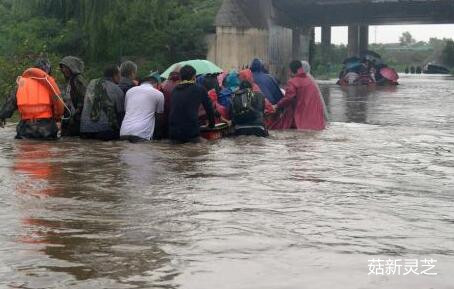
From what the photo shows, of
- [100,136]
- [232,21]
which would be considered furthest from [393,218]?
[232,21]

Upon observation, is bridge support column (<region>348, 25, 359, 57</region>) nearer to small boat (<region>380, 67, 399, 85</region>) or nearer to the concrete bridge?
the concrete bridge

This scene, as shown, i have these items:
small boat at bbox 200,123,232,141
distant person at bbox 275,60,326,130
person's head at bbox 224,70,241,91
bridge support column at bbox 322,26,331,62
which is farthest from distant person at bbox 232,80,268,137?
bridge support column at bbox 322,26,331,62

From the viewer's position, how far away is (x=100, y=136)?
1060 cm

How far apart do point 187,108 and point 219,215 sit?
14.8ft

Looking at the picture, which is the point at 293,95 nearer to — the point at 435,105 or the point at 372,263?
the point at 372,263

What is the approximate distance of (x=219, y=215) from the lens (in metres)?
5.84

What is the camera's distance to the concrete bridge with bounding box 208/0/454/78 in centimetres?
3109

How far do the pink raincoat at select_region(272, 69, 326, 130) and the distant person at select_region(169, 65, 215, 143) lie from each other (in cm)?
257

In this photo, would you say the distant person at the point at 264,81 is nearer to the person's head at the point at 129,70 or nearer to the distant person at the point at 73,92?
the person's head at the point at 129,70

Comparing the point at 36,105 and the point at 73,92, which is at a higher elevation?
the point at 73,92

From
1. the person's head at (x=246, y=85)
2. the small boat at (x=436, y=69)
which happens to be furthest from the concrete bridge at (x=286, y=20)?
the small boat at (x=436, y=69)

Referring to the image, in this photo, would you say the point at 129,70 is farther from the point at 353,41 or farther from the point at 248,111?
the point at 353,41

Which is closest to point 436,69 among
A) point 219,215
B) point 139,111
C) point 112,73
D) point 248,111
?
point 248,111

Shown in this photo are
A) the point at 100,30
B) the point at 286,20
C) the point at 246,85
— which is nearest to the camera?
the point at 246,85
